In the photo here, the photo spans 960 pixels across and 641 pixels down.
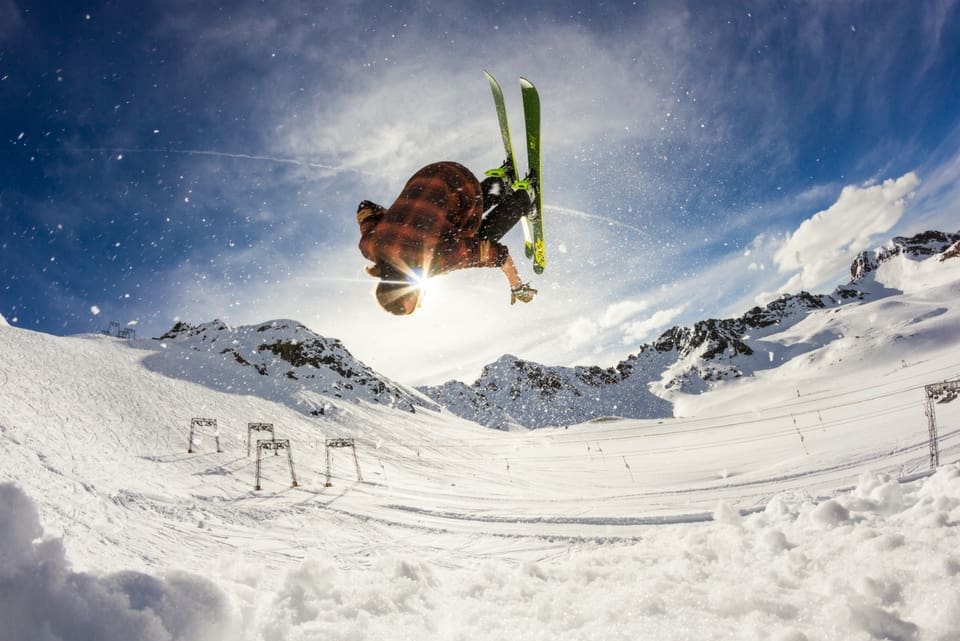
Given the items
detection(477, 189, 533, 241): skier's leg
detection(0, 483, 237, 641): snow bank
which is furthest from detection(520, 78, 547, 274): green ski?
detection(0, 483, 237, 641): snow bank

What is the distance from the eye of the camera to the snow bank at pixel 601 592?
7.32 feet

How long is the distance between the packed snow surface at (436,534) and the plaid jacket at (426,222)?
2.32 meters

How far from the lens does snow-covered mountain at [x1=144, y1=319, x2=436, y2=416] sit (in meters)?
55.3

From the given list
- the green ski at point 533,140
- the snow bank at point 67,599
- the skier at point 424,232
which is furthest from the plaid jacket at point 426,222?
the snow bank at point 67,599

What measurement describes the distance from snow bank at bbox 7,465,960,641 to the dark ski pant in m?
2.90

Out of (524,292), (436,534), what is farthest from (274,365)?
(524,292)

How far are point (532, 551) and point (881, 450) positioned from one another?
61.8ft

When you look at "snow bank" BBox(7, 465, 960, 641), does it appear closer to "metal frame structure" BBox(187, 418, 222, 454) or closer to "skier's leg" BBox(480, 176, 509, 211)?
"skier's leg" BBox(480, 176, 509, 211)

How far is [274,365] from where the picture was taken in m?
70.2

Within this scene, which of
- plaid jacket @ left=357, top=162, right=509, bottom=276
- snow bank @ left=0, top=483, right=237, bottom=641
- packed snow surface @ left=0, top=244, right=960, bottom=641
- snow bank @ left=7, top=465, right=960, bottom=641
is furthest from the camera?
plaid jacket @ left=357, top=162, right=509, bottom=276

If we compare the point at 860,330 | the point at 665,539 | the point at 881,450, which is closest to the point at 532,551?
the point at 665,539

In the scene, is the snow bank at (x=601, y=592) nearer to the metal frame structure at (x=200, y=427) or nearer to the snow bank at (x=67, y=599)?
the snow bank at (x=67, y=599)

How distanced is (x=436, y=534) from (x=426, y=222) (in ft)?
46.3

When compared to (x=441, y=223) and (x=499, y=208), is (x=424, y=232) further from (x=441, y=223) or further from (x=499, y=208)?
(x=499, y=208)
